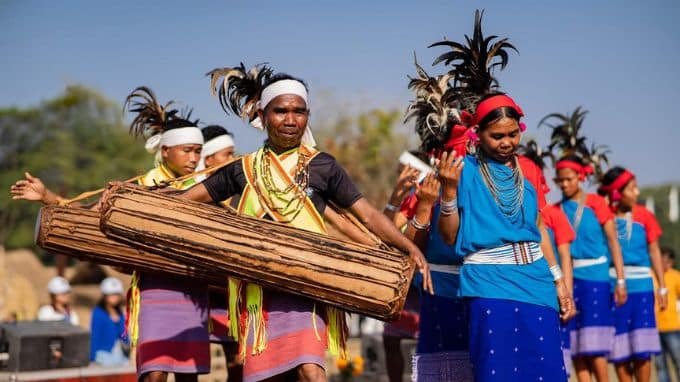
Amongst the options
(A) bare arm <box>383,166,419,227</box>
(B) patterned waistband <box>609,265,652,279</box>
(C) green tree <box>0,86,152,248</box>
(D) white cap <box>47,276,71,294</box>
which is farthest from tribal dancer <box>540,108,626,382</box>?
(C) green tree <box>0,86,152,248</box>

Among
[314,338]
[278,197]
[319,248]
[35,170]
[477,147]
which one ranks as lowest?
[314,338]

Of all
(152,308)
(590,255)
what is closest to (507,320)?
(152,308)

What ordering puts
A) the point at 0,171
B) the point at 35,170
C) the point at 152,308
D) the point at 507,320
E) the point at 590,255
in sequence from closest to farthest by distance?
1. the point at 507,320
2. the point at 152,308
3. the point at 590,255
4. the point at 35,170
5. the point at 0,171

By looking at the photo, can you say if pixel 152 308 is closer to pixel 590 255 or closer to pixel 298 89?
pixel 298 89

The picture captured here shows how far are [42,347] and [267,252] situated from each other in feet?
17.8

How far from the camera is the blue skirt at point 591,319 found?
8.89 meters

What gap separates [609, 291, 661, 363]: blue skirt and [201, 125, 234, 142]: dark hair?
4.52m

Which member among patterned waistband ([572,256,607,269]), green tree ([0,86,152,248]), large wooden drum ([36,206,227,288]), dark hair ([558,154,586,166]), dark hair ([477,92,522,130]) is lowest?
large wooden drum ([36,206,227,288])

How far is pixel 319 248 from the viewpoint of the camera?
5.05 meters

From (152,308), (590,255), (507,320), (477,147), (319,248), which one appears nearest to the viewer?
(319,248)

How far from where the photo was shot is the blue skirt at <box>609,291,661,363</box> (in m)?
9.62

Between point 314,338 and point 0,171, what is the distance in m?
45.1

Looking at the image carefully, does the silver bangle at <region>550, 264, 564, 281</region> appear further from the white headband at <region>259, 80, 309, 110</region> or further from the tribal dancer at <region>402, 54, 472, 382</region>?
the white headband at <region>259, 80, 309, 110</region>

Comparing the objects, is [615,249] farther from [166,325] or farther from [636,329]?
[166,325]
